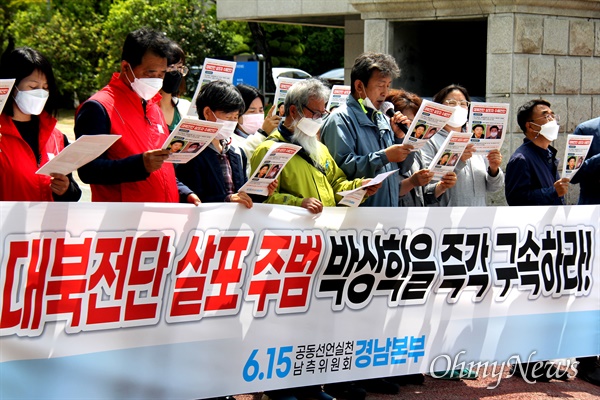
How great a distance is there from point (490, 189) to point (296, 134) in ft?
6.31

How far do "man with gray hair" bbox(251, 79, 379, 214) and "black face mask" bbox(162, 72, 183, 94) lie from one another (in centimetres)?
133

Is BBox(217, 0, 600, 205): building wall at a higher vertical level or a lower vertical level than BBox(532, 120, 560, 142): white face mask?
higher

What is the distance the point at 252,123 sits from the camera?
7125 mm

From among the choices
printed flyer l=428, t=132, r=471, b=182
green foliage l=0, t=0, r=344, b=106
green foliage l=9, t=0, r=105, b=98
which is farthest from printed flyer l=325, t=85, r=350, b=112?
green foliage l=9, t=0, r=105, b=98

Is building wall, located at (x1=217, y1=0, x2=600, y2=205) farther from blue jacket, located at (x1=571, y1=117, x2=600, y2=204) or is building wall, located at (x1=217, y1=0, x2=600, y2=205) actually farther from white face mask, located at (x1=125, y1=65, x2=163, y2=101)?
white face mask, located at (x1=125, y1=65, x2=163, y2=101)

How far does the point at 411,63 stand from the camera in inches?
471

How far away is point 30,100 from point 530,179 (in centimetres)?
357

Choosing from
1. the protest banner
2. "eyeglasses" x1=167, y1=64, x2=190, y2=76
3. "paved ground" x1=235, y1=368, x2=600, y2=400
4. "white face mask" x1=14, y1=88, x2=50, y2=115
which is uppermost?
"eyeglasses" x1=167, y1=64, x2=190, y2=76

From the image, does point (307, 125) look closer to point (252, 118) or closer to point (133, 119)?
point (133, 119)

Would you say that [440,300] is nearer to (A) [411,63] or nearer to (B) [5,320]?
(B) [5,320]

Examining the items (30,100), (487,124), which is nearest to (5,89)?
(30,100)

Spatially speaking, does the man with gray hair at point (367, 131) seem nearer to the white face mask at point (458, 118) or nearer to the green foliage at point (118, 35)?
the white face mask at point (458, 118)

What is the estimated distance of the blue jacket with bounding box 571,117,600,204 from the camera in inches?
281

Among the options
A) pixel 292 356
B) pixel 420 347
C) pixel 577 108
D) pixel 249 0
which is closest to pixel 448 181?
pixel 420 347
